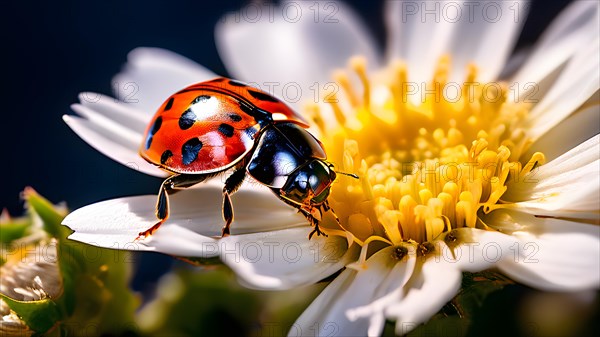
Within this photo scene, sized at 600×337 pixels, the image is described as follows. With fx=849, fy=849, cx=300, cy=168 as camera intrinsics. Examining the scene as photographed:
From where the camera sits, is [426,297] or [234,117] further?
[234,117]

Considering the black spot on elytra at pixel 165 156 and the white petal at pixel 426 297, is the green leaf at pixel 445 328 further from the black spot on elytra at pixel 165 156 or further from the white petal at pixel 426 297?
the black spot on elytra at pixel 165 156

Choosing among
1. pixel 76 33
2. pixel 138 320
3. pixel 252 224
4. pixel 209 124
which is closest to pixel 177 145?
pixel 209 124

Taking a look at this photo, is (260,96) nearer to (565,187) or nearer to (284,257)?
(284,257)

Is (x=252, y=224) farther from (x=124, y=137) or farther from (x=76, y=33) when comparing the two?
(x=76, y=33)

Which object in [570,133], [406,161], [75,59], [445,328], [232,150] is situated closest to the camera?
[445,328]

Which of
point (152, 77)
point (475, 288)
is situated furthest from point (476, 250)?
point (152, 77)

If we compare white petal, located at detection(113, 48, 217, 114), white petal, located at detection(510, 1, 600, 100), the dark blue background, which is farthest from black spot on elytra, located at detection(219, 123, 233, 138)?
the dark blue background

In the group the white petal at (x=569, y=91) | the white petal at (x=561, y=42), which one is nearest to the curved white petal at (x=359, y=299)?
the white petal at (x=569, y=91)
